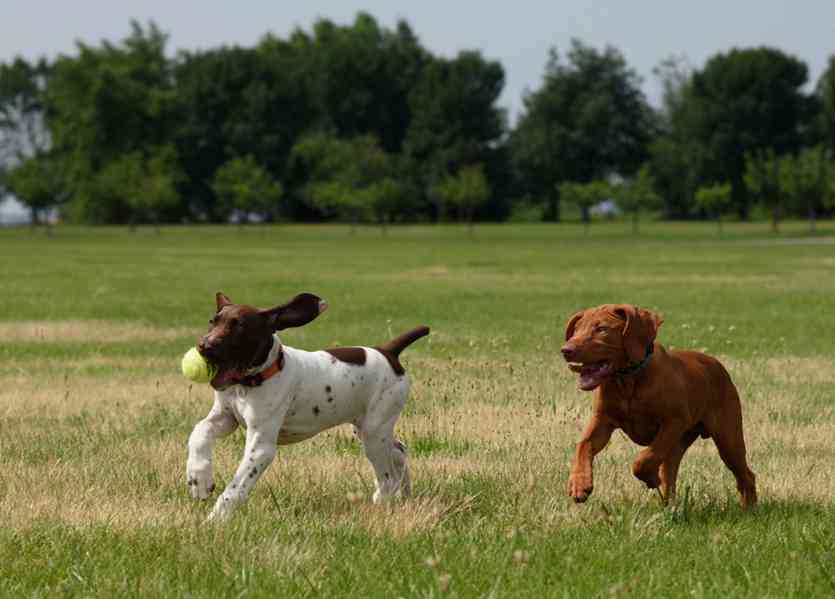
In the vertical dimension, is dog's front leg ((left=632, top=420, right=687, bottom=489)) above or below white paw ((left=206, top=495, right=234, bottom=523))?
above

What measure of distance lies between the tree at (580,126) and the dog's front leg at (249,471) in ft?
354

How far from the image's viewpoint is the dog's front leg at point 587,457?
6.03 meters

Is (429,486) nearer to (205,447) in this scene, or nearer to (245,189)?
(205,447)

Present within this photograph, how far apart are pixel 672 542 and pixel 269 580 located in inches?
75.3

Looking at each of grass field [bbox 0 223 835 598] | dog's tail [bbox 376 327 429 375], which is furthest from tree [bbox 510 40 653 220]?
dog's tail [bbox 376 327 429 375]

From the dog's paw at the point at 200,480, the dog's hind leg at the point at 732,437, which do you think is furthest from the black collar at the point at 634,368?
the dog's paw at the point at 200,480

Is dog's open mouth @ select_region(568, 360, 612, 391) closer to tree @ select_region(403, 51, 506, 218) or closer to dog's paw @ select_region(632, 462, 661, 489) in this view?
dog's paw @ select_region(632, 462, 661, 489)

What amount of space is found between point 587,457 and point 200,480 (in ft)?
6.40

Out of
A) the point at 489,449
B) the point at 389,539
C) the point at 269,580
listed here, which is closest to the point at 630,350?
the point at 389,539

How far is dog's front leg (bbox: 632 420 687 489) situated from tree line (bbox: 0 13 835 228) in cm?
8874

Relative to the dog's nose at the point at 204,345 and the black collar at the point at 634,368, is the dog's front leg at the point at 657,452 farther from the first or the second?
the dog's nose at the point at 204,345

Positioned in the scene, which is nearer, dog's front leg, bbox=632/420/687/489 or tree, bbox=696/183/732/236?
dog's front leg, bbox=632/420/687/489

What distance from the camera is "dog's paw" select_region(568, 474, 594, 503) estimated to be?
600cm

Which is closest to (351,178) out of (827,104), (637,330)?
(827,104)
